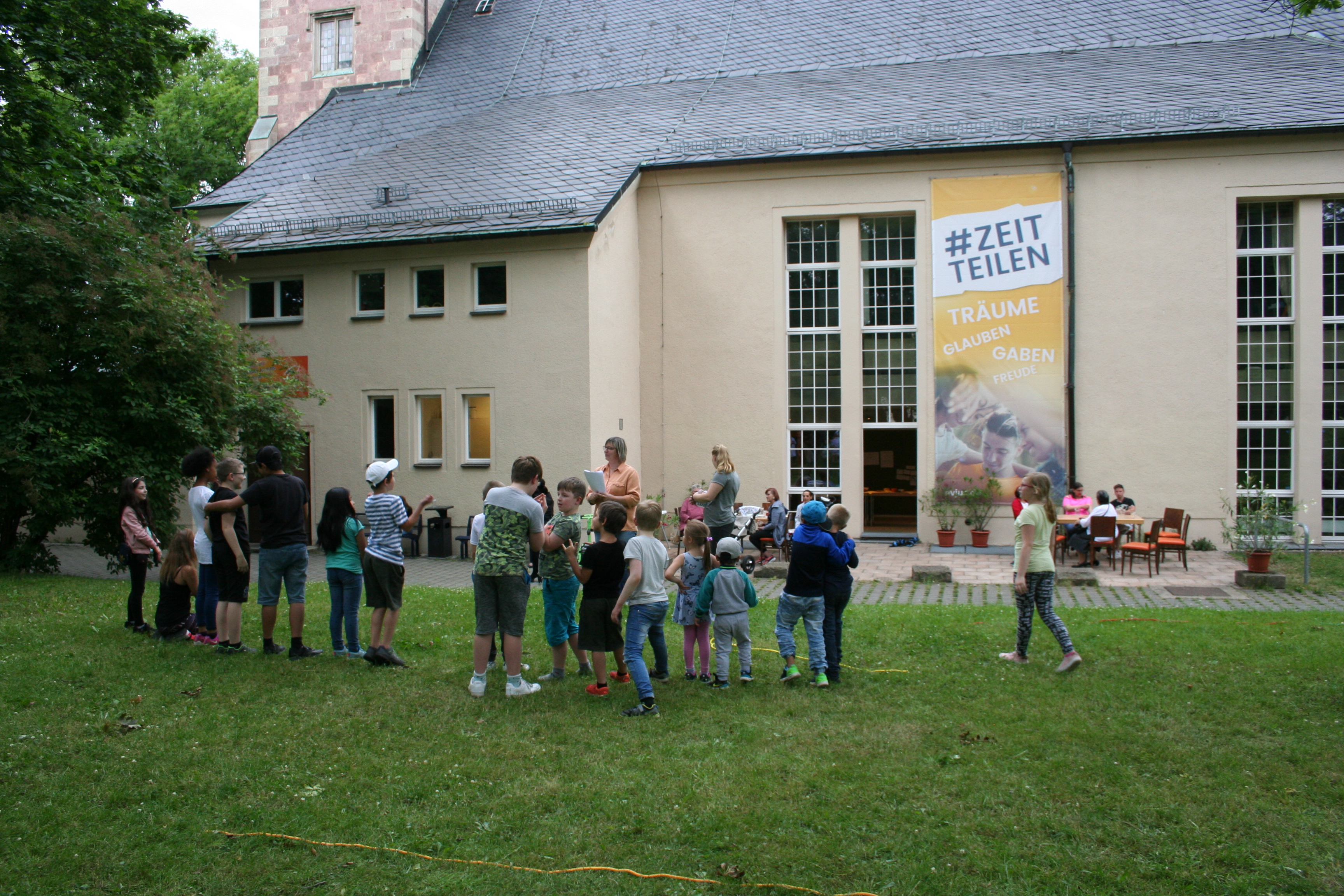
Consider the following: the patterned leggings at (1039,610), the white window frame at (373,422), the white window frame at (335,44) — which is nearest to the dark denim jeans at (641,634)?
the patterned leggings at (1039,610)

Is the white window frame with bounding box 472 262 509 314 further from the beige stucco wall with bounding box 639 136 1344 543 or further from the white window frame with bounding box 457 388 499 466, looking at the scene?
the beige stucco wall with bounding box 639 136 1344 543

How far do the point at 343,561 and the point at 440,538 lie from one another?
34.1 ft

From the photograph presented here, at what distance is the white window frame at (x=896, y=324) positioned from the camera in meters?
19.7

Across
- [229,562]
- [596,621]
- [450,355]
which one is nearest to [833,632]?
[596,621]

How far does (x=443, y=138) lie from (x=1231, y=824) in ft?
71.8

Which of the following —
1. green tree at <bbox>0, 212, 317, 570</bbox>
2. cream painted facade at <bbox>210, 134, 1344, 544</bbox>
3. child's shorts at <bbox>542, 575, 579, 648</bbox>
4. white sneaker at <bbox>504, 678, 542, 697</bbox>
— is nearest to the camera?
white sneaker at <bbox>504, 678, 542, 697</bbox>

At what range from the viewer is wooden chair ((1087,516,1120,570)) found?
15391mm

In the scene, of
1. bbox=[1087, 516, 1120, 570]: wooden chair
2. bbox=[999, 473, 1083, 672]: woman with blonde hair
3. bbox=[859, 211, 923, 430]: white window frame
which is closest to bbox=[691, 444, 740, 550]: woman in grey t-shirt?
bbox=[999, 473, 1083, 672]: woman with blonde hair

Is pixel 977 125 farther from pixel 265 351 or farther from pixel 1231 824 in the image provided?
pixel 1231 824

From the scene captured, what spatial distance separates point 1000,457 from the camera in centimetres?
1892

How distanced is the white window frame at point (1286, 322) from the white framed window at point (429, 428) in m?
15.7

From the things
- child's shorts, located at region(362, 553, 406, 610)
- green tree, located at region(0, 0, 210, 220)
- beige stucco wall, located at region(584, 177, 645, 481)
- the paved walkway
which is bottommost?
the paved walkway

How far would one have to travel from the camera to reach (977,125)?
63.6 ft

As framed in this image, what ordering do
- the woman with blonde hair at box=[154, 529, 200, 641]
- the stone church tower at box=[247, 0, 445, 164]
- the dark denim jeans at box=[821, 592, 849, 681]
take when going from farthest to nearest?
the stone church tower at box=[247, 0, 445, 164], the woman with blonde hair at box=[154, 529, 200, 641], the dark denim jeans at box=[821, 592, 849, 681]
